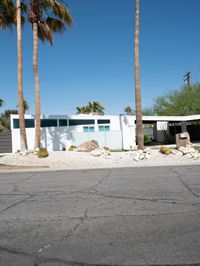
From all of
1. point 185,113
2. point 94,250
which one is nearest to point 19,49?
point 94,250

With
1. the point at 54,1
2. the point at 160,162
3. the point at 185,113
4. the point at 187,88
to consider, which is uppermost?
Answer: the point at 54,1

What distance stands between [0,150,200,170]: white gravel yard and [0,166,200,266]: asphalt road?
27.6 feet

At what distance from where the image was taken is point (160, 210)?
6.90m

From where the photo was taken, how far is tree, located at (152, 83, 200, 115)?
4747 cm

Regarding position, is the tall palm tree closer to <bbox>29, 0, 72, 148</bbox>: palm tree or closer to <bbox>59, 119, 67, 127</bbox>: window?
<bbox>29, 0, 72, 148</bbox>: palm tree

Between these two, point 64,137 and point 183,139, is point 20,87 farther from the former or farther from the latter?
point 183,139

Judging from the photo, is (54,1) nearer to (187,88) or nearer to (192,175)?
(192,175)

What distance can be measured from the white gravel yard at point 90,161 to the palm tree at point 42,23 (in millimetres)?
3132

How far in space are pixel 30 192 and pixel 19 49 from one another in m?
15.6

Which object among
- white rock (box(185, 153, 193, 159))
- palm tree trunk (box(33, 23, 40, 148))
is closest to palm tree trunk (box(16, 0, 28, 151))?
palm tree trunk (box(33, 23, 40, 148))

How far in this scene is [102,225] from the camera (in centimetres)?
603

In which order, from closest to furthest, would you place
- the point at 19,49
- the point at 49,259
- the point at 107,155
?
the point at 49,259, the point at 107,155, the point at 19,49

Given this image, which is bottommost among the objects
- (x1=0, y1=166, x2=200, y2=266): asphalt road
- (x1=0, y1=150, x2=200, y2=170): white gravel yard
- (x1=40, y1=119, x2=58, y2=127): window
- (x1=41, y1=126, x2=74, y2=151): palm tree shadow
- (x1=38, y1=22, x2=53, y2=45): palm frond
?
(x1=0, y1=150, x2=200, y2=170): white gravel yard

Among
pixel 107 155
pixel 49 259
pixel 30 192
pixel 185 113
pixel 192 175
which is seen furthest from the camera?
pixel 185 113
